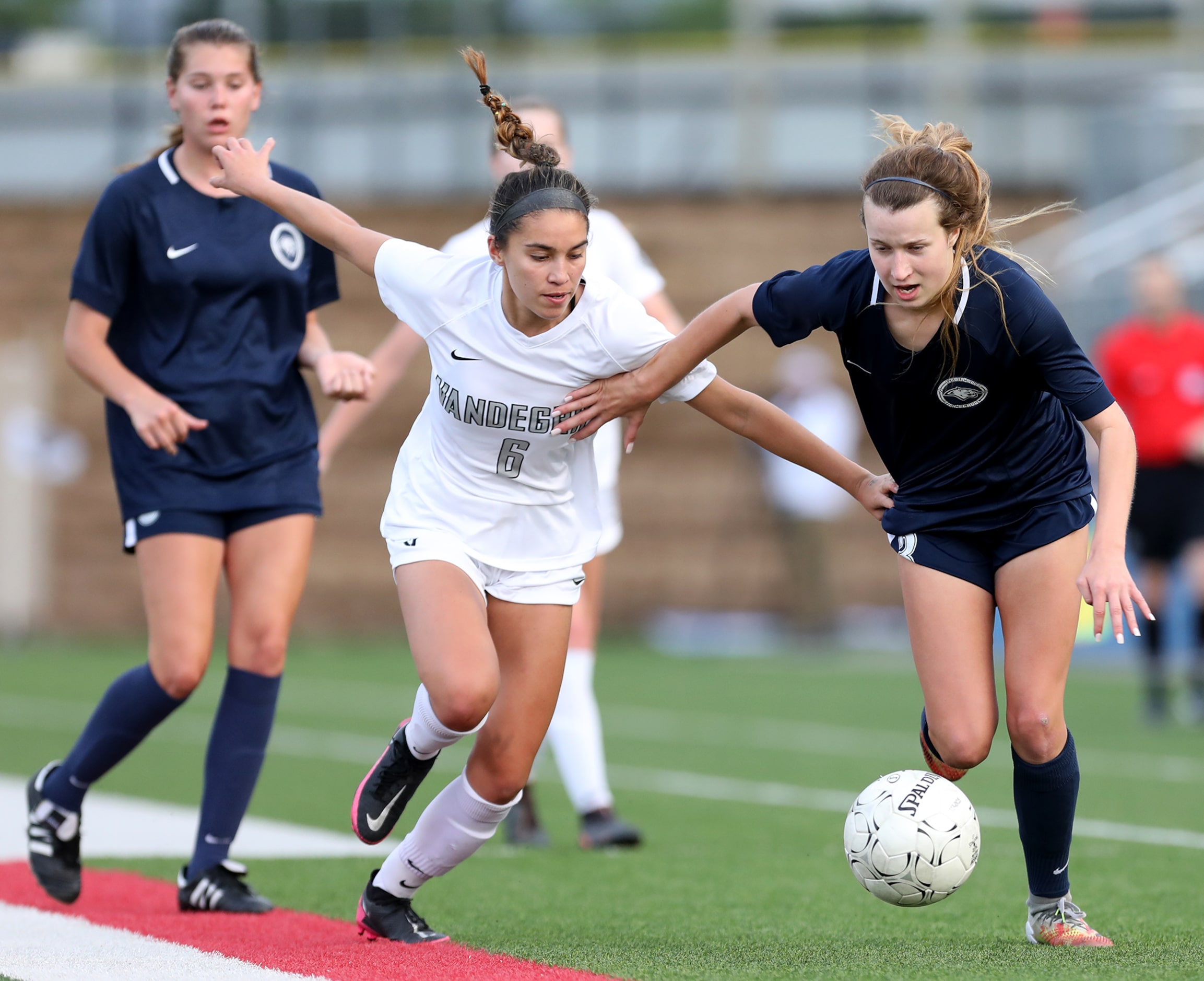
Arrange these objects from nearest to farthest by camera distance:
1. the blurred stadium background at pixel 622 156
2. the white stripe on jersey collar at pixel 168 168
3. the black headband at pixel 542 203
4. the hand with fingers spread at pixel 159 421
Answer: the black headband at pixel 542 203 → the hand with fingers spread at pixel 159 421 → the white stripe on jersey collar at pixel 168 168 → the blurred stadium background at pixel 622 156

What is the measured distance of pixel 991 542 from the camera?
433cm

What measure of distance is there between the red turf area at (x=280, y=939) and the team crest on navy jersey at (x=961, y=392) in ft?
5.24

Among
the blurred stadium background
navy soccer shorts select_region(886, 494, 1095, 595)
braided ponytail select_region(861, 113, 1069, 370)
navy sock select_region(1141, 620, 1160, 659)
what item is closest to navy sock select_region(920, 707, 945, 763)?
navy soccer shorts select_region(886, 494, 1095, 595)

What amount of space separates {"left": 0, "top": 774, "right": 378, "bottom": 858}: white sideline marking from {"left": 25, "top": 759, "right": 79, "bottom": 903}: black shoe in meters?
0.63

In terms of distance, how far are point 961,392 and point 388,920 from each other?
1910mm

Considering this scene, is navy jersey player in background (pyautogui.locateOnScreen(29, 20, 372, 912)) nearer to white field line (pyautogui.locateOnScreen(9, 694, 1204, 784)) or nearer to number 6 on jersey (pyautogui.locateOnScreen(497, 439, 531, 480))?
number 6 on jersey (pyautogui.locateOnScreen(497, 439, 531, 480))

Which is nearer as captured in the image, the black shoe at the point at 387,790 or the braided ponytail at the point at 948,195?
the braided ponytail at the point at 948,195

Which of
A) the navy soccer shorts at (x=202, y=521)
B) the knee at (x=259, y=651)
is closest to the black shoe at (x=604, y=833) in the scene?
the knee at (x=259, y=651)

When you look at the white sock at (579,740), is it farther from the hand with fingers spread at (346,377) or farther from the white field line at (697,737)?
the white field line at (697,737)

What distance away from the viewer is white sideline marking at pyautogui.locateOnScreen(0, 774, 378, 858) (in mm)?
5973

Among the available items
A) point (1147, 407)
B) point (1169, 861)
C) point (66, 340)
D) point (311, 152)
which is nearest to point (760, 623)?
point (311, 152)

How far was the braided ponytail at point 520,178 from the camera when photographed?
13.7 feet

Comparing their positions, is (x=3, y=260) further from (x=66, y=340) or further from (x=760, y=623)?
(x=66, y=340)

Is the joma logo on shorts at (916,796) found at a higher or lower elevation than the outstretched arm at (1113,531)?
lower
